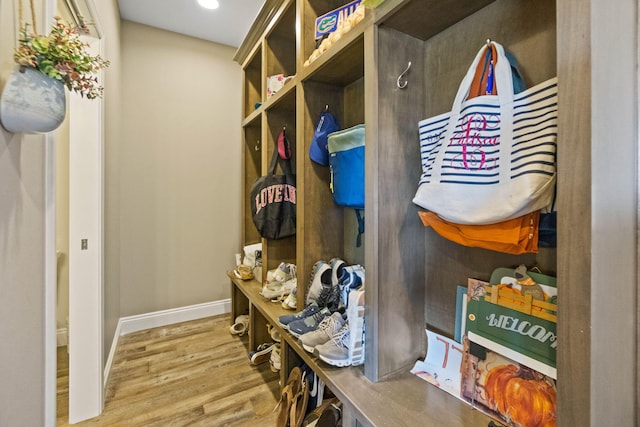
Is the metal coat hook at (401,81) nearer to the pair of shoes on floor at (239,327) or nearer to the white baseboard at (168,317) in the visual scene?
the pair of shoes on floor at (239,327)

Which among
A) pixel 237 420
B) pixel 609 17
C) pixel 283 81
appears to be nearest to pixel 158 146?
pixel 283 81

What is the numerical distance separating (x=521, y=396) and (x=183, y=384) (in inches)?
75.6

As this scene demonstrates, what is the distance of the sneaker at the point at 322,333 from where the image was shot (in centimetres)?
111

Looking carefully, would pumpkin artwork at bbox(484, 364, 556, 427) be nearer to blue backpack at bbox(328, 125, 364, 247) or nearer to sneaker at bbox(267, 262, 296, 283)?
blue backpack at bbox(328, 125, 364, 247)

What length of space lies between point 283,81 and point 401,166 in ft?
3.98

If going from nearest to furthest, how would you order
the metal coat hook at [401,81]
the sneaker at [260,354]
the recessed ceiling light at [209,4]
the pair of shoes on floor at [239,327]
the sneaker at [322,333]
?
the metal coat hook at [401,81]
the sneaker at [322,333]
the sneaker at [260,354]
the recessed ceiling light at [209,4]
the pair of shoes on floor at [239,327]

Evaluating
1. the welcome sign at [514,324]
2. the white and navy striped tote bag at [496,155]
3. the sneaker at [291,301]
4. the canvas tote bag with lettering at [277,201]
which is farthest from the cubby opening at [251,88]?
the welcome sign at [514,324]

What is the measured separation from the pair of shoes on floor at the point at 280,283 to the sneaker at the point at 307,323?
1.42ft

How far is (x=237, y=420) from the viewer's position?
1539 mm

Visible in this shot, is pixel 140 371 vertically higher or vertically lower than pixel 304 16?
lower

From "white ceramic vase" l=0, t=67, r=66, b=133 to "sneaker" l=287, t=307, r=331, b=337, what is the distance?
3.53ft

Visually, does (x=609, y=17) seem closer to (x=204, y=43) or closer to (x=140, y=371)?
(x=140, y=371)

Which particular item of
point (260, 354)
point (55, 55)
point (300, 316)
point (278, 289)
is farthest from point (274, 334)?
point (55, 55)

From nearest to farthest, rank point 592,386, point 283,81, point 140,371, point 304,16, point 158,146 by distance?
point 592,386 → point 304,16 → point 283,81 → point 140,371 → point 158,146
